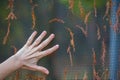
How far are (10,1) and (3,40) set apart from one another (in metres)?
0.30

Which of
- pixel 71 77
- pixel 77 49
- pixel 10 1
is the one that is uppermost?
pixel 10 1

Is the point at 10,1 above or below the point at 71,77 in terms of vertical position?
above

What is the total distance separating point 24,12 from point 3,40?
267 mm

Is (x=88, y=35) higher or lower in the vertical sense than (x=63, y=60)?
higher

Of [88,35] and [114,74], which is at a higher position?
[88,35]

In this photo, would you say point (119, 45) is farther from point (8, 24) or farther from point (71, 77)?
point (8, 24)

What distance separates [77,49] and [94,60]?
0.16 metres

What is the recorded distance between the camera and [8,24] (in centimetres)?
277

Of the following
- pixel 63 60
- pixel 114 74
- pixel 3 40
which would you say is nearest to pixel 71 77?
pixel 63 60

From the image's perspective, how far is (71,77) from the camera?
9.27 ft

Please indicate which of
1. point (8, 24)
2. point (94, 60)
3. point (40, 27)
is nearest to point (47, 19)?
point (40, 27)

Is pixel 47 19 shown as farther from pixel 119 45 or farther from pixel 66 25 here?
pixel 119 45

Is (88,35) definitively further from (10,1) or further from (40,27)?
(10,1)

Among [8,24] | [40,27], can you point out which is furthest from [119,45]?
[8,24]
